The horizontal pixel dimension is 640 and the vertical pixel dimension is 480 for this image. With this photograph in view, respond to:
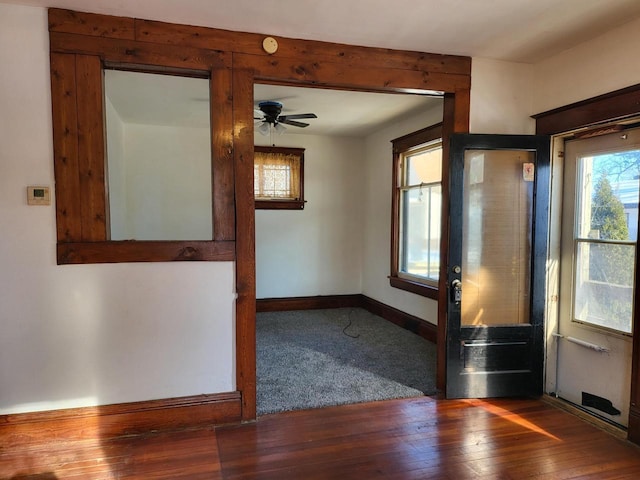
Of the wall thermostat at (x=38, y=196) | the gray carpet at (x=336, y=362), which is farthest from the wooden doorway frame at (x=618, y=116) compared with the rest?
the wall thermostat at (x=38, y=196)

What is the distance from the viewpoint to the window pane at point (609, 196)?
2688 millimetres

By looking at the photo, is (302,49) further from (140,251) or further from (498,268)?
(498,268)

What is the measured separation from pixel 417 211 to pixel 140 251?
3422mm

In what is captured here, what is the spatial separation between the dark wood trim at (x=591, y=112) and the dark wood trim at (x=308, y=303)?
3.83 meters

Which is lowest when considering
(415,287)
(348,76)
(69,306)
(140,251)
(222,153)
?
(415,287)

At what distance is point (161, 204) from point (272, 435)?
12.9 feet

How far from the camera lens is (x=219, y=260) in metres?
2.76

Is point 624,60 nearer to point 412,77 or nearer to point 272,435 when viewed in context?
point 412,77

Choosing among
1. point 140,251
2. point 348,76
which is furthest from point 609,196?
point 140,251

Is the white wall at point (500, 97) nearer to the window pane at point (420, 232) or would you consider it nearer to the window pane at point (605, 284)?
the window pane at point (605, 284)

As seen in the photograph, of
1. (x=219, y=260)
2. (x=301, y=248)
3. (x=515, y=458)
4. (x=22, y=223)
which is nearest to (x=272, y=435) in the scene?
(x=219, y=260)

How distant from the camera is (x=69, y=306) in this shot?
2555 mm

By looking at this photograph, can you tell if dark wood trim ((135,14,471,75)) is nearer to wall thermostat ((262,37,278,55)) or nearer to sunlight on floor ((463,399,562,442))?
wall thermostat ((262,37,278,55))

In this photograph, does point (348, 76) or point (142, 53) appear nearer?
point (142, 53)
